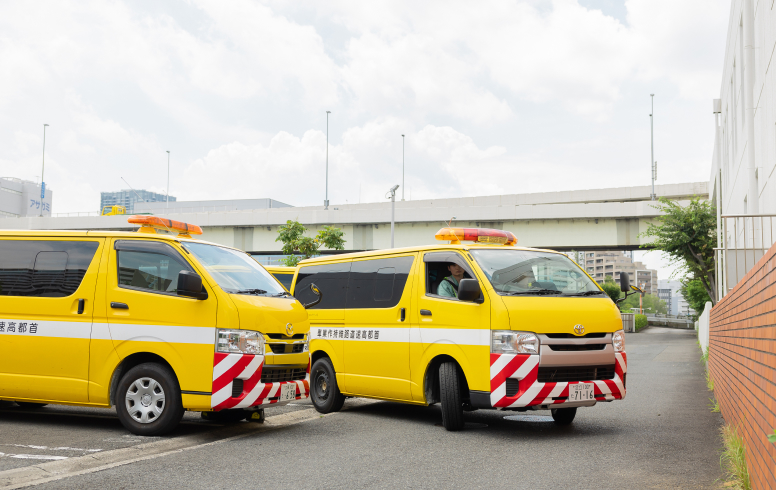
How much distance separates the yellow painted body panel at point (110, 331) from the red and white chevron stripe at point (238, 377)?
81mm

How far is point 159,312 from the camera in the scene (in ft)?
26.2

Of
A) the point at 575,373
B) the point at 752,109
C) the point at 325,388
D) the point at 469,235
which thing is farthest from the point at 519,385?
the point at 752,109

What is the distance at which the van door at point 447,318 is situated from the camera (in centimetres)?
830

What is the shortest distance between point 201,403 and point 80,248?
237 centimetres

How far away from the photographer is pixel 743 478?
18.7ft

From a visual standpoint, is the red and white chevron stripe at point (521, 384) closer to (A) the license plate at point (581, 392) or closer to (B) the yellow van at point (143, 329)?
(A) the license plate at point (581, 392)

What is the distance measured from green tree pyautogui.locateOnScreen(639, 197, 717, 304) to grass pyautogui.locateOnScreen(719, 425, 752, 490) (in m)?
29.3

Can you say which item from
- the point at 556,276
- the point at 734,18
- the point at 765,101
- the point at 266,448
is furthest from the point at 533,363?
the point at 734,18

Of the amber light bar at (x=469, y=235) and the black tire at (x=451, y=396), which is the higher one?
the amber light bar at (x=469, y=235)

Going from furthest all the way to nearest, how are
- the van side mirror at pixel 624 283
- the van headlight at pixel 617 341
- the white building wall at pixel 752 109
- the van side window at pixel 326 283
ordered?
the white building wall at pixel 752 109
the van side window at pixel 326 283
the van side mirror at pixel 624 283
the van headlight at pixel 617 341

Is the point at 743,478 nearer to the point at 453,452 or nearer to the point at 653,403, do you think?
the point at 453,452

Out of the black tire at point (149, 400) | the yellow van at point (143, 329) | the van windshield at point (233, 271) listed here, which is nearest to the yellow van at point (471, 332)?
the yellow van at point (143, 329)

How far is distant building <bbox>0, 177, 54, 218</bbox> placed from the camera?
110 metres

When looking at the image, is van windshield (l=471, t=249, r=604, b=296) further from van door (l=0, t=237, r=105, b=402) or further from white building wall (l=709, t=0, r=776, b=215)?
white building wall (l=709, t=0, r=776, b=215)
